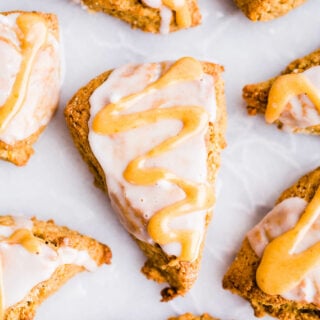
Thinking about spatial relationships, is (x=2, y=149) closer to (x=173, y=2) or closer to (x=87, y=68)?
(x=87, y=68)

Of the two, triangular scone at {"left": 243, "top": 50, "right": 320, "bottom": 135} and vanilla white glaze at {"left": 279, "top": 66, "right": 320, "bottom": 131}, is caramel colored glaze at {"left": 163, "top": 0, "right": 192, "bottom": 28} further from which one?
vanilla white glaze at {"left": 279, "top": 66, "right": 320, "bottom": 131}

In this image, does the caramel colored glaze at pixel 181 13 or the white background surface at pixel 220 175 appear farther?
the white background surface at pixel 220 175

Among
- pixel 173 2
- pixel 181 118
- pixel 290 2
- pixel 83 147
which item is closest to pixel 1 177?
pixel 83 147

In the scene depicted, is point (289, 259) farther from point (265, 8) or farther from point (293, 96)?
point (265, 8)

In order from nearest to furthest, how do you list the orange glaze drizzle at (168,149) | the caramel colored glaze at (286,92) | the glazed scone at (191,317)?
the orange glaze drizzle at (168,149) → the caramel colored glaze at (286,92) → the glazed scone at (191,317)

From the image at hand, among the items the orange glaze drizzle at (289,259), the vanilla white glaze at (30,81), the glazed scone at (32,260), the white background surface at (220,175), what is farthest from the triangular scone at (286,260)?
the vanilla white glaze at (30,81)

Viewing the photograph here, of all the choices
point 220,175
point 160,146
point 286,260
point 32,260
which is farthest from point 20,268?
point 286,260

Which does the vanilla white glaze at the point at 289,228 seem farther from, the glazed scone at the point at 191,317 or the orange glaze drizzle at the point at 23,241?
the orange glaze drizzle at the point at 23,241
